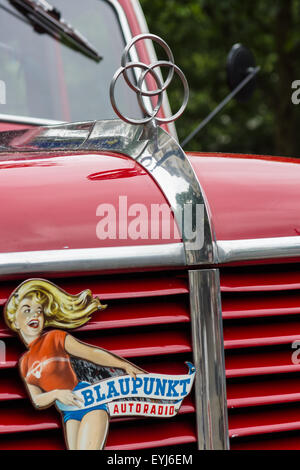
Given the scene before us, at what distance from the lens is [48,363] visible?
143 cm

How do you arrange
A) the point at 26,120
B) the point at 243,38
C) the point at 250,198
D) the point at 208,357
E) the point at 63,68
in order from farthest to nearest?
the point at 243,38 < the point at 63,68 < the point at 26,120 < the point at 250,198 < the point at 208,357

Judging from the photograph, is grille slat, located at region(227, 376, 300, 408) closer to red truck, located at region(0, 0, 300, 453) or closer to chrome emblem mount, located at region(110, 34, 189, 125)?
red truck, located at region(0, 0, 300, 453)

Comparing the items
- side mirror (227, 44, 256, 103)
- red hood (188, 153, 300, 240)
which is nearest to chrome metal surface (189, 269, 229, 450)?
red hood (188, 153, 300, 240)

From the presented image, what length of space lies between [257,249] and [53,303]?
17.6 inches

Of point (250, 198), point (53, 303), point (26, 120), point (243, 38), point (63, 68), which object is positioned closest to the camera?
point (53, 303)

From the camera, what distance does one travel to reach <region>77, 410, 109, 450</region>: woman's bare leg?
1.45 m

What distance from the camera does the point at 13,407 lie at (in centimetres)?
145

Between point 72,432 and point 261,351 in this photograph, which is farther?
point 261,351

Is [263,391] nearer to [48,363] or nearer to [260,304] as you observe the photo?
[260,304]

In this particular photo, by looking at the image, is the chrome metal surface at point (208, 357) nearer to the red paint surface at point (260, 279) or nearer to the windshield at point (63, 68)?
the red paint surface at point (260, 279)

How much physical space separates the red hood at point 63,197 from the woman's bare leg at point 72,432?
1.10 feet

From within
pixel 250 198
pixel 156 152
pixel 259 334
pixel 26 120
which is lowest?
Answer: pixel 259 334

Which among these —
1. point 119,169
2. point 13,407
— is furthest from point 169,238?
point 13,407

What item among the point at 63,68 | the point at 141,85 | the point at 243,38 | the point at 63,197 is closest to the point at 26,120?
the point at 63,68
